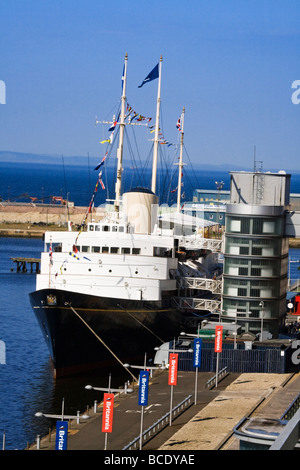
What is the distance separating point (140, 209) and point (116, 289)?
6726mm

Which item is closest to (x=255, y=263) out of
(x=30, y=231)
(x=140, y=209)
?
(x=140, y=209)

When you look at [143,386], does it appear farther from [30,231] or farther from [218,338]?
[30,231]

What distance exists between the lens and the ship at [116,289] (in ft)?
189

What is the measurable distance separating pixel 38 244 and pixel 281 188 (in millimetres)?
116518

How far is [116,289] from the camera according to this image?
198ft

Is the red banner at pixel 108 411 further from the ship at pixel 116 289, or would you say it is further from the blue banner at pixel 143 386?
the ship at pixel 116 289

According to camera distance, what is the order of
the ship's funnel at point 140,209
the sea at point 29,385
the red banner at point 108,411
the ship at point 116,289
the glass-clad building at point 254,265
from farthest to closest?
the ship's funnel at point 140,209 < the glass-clad building at point 254,265 < the ship at point 116,289 < the sea at point 29,385 < the red banner at point 108,411

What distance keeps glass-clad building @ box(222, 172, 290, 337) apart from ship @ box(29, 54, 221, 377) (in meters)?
2.57

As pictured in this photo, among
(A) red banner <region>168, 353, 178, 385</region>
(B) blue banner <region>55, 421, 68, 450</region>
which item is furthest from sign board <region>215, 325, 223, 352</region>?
(B) blue banner <region>55, 421, 68, 450</region>

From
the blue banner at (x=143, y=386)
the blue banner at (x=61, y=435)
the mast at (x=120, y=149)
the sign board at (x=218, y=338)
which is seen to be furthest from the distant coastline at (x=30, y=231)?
→ the blue banner at (x=61, y=435)

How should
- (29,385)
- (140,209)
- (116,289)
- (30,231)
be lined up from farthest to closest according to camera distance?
(30,231) → (140,209) → (116,289) → (29,385)

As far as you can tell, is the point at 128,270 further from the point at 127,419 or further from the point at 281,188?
the point at 127,419

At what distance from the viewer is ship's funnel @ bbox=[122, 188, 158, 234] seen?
6488 cm
